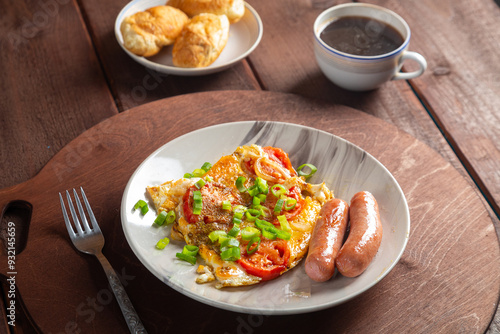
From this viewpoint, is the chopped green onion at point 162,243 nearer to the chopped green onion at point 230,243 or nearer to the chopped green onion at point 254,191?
the chopped green onion at point 230,243

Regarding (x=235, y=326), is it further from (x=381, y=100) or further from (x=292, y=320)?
(x=381, y=100)

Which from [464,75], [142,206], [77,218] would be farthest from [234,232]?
[464,75]

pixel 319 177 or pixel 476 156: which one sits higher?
pixel 319 177

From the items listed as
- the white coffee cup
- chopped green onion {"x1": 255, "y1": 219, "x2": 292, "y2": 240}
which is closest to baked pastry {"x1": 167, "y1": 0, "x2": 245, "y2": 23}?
the white coffee cup

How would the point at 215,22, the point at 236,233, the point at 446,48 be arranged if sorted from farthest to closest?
1. the point at 446,48
2. the point at 215,22
3. the point at 236,233

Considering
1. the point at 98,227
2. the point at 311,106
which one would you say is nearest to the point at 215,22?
the point at 311,106

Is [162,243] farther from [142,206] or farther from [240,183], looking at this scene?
[240,183]

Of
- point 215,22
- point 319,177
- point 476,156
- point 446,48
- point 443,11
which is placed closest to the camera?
point 319,177
